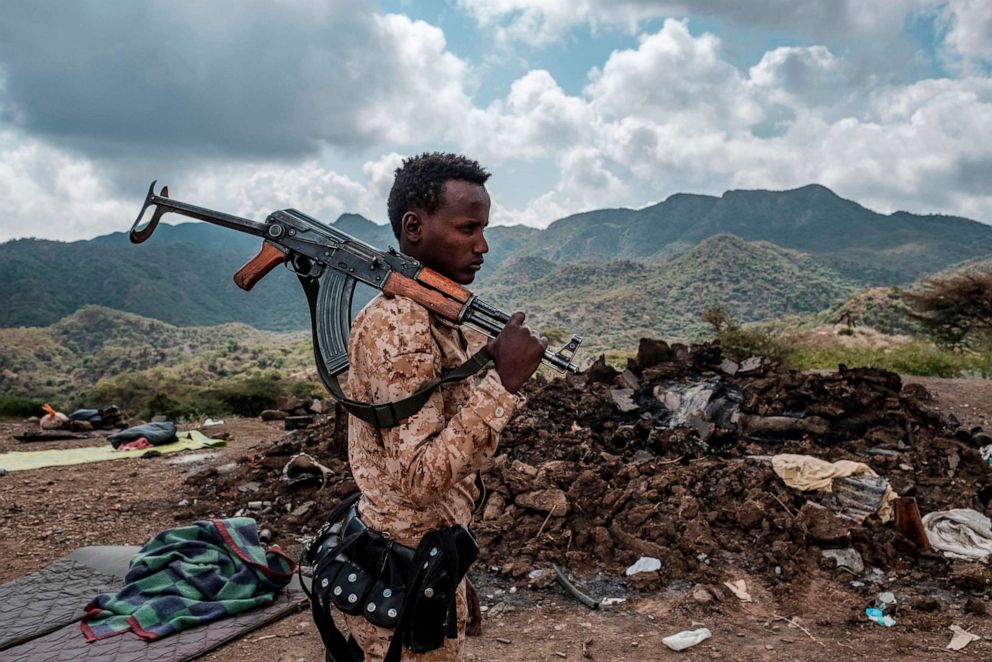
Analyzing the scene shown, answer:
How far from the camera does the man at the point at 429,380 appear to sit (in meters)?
1.26

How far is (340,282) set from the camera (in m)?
1.74

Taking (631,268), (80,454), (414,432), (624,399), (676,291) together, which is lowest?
(80,454)

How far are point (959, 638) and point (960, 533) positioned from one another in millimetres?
1476

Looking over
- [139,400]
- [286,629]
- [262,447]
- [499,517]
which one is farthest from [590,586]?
[139,400]

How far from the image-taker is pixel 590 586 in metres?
4.09

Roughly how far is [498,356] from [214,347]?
60.0m

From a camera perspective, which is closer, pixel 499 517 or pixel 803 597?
pixel 803 597

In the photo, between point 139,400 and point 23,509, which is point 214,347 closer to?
point 139,400

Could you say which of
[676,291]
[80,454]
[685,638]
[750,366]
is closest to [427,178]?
[685,638]

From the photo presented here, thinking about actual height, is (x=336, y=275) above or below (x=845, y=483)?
above

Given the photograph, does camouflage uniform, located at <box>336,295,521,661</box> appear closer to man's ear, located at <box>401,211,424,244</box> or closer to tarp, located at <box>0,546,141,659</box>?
man's ear, located at <box>401,211,424,244</box>

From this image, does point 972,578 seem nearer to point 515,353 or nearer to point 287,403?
point 515,353

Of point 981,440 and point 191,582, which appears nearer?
point 191,582

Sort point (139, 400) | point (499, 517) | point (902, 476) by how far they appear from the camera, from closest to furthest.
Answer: point (499, 517) < point (902, 476) < point (139, 400)
